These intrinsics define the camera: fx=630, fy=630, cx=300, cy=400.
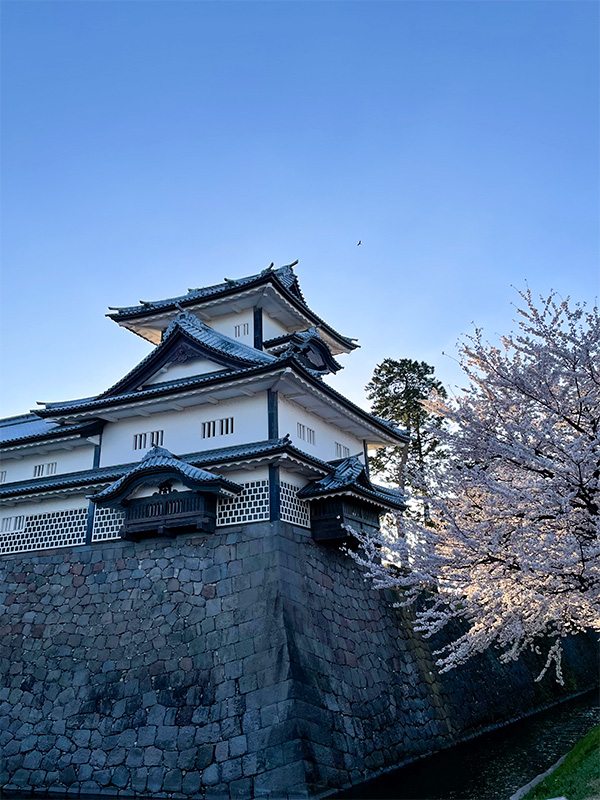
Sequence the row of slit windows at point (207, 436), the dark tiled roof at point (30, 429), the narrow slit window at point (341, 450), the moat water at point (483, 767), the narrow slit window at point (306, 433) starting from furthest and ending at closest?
1. the narrow slit window at point (341, 450)
2. the dark tiled roof at point (30, 429)
3. the narrow slit window at point (306, 433)
4. the row of slit windows at point (207, 436)
5. the moat water at point (483, 767)

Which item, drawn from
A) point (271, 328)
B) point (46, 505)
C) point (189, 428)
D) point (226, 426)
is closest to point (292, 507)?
point (226, 426)

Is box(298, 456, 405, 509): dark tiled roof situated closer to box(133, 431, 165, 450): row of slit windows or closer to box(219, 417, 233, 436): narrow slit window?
box(219, 417, 233, 436): narrow slit window

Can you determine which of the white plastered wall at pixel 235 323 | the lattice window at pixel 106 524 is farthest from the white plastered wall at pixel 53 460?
the white plastered wall at pixel 235 323

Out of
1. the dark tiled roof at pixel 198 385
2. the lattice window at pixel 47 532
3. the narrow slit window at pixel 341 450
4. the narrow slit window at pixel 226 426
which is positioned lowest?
the lattice window at pixel 47 532

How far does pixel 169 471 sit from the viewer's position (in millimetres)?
13344

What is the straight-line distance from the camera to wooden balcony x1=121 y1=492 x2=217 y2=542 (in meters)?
13.3

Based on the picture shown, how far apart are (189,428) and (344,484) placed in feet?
13.9

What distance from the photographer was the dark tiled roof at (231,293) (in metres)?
17.5

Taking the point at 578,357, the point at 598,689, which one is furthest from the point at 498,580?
the point at 598,689

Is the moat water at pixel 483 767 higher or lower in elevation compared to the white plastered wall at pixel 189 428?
lower

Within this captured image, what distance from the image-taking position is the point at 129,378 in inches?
640

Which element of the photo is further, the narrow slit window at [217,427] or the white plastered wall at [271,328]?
the white plastered wall at [271,328]

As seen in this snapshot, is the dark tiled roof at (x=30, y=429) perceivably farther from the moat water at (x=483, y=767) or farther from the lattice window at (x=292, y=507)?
the moat water at (x=483, y=767)

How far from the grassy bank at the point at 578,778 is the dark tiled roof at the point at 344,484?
20.5 ft
